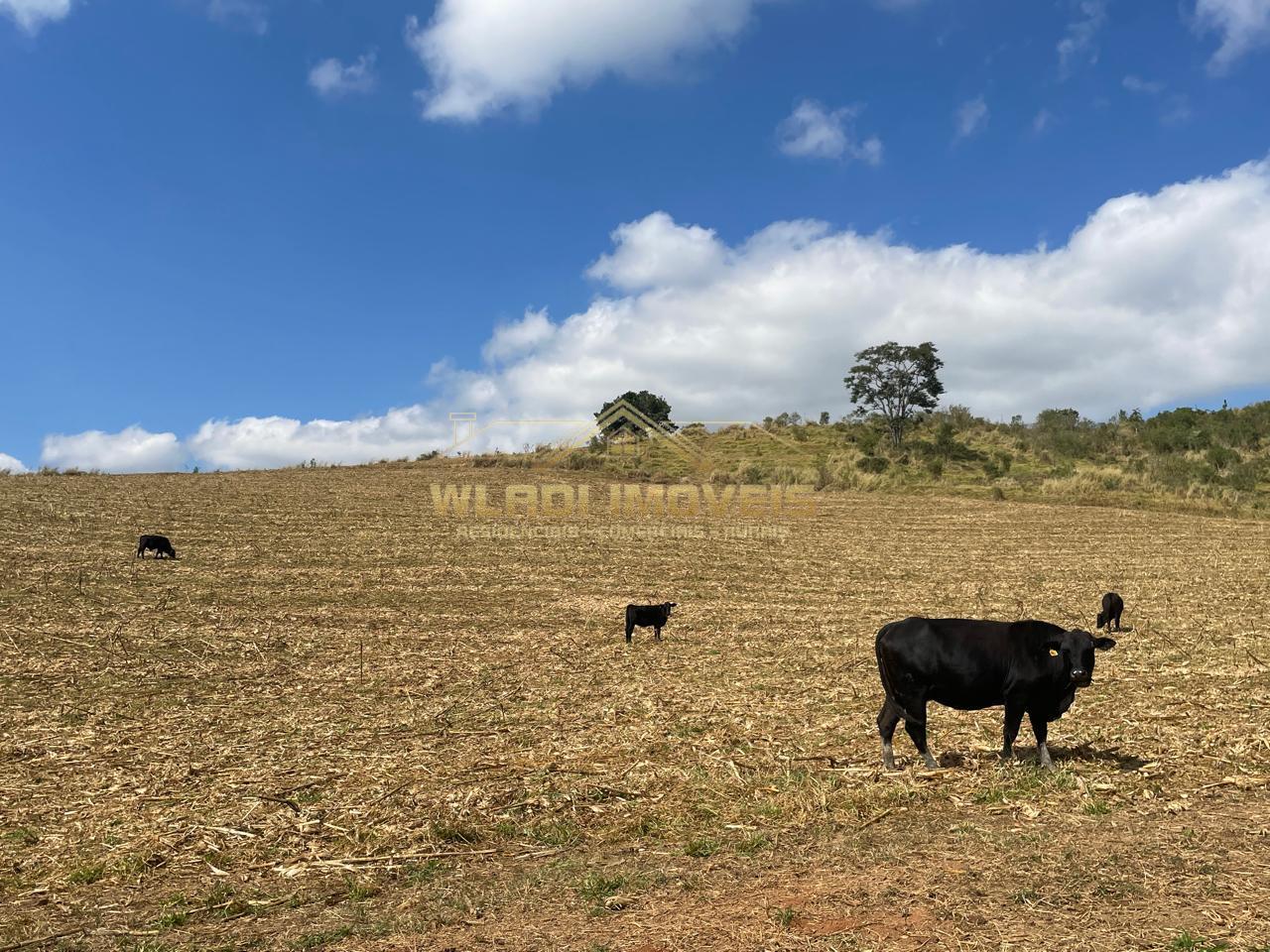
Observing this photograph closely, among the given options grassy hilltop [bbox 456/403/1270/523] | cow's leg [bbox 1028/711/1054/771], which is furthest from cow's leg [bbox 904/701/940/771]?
grassy hilltop [bbox 456/403/1270/523]

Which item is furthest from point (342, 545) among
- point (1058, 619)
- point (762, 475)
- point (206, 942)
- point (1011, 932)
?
point (762, 475)

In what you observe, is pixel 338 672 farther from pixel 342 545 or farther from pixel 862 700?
pixel 342 545

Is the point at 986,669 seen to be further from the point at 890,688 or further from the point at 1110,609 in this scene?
the point at 1110,609

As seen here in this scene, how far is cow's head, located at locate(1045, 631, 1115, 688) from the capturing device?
8.36 metres

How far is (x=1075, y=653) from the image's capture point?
8461mm

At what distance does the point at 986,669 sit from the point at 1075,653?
2.90 feet

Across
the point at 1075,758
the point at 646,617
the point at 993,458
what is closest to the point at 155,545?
the point at 646,617

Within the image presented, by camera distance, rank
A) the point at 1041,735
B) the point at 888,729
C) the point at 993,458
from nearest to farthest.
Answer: the point at 1041,735
the point at 888,729
the point at 993,458

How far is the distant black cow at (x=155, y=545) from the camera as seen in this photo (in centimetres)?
2458

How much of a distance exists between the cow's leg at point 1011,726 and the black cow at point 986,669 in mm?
10

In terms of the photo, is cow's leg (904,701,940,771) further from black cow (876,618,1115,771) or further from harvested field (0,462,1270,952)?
harvested field (0,462,1270,952)

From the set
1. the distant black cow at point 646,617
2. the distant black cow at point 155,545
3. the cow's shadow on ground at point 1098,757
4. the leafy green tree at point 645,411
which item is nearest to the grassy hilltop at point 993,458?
the leafy green tree at point 645,411

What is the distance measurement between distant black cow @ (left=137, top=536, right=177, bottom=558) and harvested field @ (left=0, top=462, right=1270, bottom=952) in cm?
190

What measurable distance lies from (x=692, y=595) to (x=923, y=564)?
9.54 m
